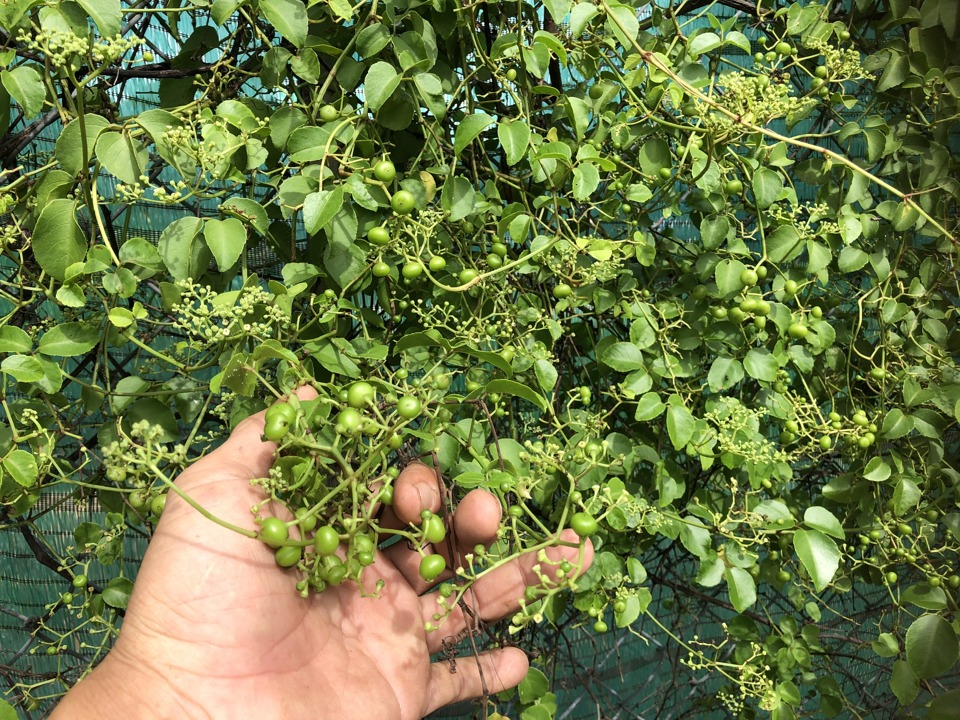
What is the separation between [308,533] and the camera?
0.84 metres

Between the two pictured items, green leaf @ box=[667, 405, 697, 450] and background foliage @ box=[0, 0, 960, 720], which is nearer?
background foliage @ box=[0, 0, 960, 720]

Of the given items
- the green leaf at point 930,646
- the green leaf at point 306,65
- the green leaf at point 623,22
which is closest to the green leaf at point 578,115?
the green leaf at point 623,22

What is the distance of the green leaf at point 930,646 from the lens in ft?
3.65

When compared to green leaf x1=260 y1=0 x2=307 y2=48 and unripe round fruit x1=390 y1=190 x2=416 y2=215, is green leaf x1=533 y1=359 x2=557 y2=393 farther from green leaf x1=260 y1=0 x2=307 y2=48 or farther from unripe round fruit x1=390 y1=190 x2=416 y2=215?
green leaf x1=260 y1=0 x2=307 y2=48

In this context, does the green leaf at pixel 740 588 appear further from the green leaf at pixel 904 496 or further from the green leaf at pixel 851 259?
the green leaf at pixel 851 259

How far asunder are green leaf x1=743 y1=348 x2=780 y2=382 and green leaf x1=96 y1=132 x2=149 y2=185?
96 centimetres

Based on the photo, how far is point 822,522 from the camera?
1.06 metres

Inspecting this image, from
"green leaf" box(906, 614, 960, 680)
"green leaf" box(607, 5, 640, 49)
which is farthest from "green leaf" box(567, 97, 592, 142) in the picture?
"green leaf" box(906, 614, 960, 680)

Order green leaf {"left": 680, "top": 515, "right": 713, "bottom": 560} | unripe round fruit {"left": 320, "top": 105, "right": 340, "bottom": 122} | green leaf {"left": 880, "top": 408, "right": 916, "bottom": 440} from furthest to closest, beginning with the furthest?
green leaf {"left": 880, "top": 408, "right": 916, "bottom": 440} → green leaf {"left": 680, "top": 515, "right": 713, "bottom": 560} → unripe round fruit {"left": 320, "top": 105, "right": 340, "bottom": 122}

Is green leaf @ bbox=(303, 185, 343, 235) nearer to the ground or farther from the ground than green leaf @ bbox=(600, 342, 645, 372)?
farther from the ground

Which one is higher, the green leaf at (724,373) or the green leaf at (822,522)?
the green leaf at (724,373)

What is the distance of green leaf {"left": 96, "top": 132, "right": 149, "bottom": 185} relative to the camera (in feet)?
2.57

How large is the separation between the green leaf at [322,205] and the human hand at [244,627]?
0.71 feet

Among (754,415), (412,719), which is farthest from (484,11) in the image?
(412,719)
